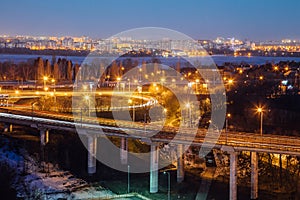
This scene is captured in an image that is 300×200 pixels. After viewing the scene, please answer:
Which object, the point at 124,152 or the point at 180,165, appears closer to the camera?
the point at 180,165

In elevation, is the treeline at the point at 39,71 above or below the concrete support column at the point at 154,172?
above

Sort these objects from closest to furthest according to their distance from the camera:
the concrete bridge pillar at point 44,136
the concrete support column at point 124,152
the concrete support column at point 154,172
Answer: the concrete support column at point 154,172 → the concrete support column at point 124,152 → the concrete bridge pillar at point 44,136

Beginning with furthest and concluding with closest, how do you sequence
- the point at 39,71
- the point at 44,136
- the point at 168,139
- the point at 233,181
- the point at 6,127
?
the point at 39,71
the point at 6,127
the point at 44,136
the point at 168,139
the point at 233,181

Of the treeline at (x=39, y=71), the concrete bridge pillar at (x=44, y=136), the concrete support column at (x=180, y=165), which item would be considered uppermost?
the treeline at (x=39, y=71)

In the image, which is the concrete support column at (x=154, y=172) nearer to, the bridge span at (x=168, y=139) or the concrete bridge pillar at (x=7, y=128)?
the bridge span at (x=168, y=139)

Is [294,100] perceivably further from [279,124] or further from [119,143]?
[119,143]

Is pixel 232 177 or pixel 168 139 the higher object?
pixel 168 139

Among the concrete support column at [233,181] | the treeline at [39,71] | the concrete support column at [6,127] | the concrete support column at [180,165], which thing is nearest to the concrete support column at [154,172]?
the concrete support column at [180,165]

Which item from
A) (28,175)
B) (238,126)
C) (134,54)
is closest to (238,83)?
(238,126)

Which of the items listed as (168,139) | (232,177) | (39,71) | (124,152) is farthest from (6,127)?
(39,71)

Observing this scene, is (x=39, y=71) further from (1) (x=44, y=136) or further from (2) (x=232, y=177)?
(2) (x=232, y=177)

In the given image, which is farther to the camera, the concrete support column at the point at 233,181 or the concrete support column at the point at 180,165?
the concrete support column at the point at 180,165

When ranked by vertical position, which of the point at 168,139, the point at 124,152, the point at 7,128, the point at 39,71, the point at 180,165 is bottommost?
the point at 180,165

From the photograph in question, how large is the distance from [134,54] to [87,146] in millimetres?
51951
